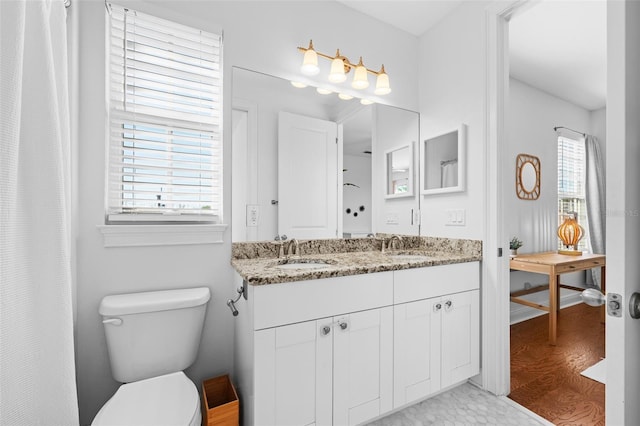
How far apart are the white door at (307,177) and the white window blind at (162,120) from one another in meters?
0.40

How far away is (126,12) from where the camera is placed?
4.69ft

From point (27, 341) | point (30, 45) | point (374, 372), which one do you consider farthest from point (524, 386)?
point (30, 45)

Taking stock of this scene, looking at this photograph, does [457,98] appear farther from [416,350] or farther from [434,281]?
[416,350]

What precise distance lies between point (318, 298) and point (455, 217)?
1266 mm

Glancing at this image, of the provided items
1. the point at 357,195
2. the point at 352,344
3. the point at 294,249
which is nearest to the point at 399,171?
the point at 357,195

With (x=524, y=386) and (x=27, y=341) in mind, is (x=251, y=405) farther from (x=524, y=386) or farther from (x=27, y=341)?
(x=524, y=386)

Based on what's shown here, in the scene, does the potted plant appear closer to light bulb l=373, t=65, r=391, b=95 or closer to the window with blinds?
the window with blinds

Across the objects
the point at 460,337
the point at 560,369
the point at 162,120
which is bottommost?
the point at 560,369

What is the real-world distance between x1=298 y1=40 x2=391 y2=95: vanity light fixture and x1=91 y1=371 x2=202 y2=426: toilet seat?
1.80 m

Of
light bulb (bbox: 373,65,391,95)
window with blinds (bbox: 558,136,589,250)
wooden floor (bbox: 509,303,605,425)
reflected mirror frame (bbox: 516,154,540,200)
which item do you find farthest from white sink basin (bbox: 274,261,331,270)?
window with blinds (bbox: 558,136,589,250)

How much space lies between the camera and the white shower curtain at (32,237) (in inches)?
24.1

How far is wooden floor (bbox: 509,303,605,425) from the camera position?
168cm

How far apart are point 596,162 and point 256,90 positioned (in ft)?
13.5

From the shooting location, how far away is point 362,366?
1.43 meters
